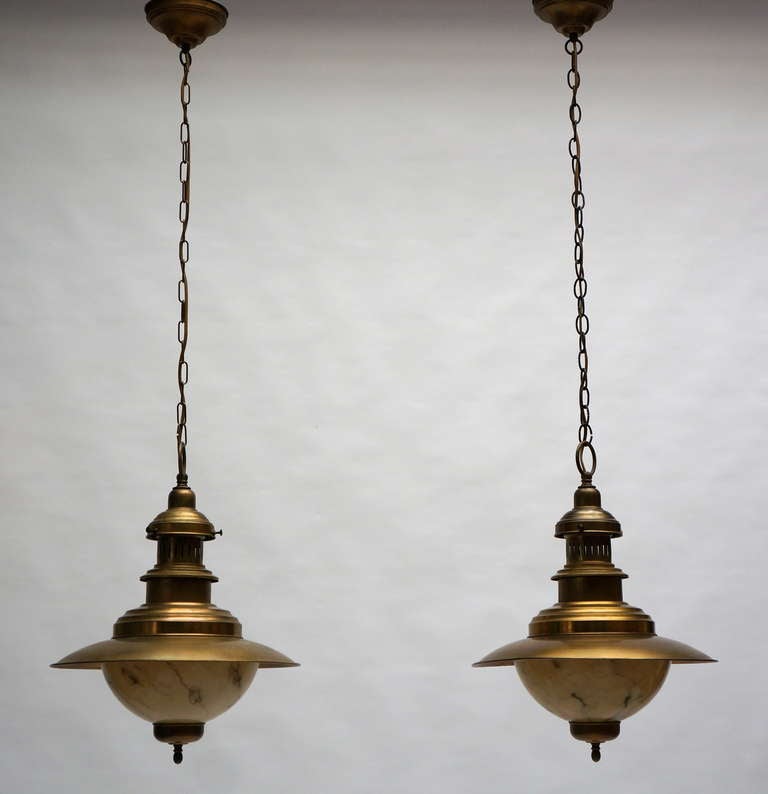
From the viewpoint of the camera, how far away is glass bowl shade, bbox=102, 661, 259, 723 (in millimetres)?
2645

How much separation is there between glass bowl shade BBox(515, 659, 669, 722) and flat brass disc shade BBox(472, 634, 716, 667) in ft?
→ 0.06

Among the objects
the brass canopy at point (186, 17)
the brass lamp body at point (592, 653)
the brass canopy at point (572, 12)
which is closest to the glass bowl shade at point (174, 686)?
the brass lamp body at point (592, 653)

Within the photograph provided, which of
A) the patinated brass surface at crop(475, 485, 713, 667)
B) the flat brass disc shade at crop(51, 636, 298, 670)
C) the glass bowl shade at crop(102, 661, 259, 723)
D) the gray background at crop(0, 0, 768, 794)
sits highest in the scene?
the gray background at crop(0, 0, 768, 794)

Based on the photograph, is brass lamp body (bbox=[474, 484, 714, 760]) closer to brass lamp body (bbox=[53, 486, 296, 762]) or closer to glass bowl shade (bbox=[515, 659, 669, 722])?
glass bowl shade (bbox=[515, 659, 669, 722])

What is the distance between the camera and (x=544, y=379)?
464 centimetres

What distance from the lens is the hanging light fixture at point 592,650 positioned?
269 cm

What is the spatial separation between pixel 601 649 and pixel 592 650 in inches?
0.7

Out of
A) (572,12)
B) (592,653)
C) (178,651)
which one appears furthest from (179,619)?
(572,12)

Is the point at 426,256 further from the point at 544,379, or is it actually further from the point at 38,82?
the point at 38,82

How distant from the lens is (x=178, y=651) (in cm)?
264

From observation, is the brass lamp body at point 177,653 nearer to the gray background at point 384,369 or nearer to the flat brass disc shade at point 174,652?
the flat brass disc shade at point 174,652

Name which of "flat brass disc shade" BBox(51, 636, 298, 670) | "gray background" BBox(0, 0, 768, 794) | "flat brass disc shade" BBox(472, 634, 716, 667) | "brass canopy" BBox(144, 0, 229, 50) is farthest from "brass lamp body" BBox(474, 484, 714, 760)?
"gray background" BBox(0, 0, 768, 794)

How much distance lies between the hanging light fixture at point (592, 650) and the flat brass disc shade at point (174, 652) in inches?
17.7

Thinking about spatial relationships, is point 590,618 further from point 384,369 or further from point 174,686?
point 384,369
